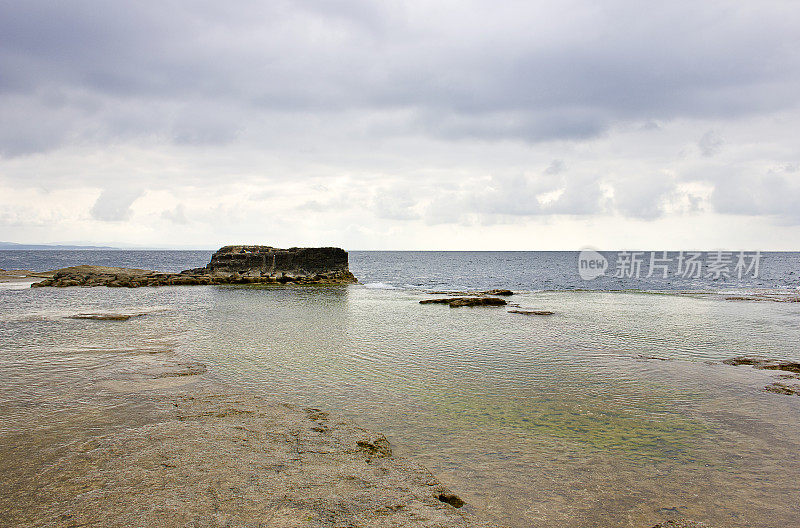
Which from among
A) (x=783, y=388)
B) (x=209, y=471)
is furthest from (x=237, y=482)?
(x=783, y=388)

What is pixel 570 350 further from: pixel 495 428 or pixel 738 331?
pixel 738 331

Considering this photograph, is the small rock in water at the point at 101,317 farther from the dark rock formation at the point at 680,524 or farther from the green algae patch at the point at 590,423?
the dark rock formation at the point at 680,524

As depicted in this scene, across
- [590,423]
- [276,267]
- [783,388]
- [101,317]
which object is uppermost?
[276,267]

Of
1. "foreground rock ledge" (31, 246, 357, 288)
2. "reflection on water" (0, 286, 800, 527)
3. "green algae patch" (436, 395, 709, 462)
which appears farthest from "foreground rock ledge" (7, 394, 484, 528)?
"foreground rock ledge" (31, 246, 357, 288)

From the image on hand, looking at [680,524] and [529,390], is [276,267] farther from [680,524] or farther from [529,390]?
[680,524]

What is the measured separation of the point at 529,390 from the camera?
37.0 feet

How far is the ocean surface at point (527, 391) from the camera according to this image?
20.6 feet

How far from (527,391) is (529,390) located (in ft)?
0.40

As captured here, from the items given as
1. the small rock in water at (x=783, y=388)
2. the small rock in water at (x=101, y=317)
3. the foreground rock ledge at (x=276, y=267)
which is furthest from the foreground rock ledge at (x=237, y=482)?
the foreground rock ledge at (x=276, y=267)

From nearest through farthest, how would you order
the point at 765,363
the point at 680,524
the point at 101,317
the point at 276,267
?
1. the point at 680,524
2. the point at 765,363
3. the point at 101,317
4. the point at 276,267

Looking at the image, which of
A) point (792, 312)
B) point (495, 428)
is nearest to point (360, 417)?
point (495, 428)

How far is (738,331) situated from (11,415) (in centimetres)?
2689

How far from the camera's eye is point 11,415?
844cm

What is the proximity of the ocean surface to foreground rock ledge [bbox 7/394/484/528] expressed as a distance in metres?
0.83
